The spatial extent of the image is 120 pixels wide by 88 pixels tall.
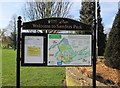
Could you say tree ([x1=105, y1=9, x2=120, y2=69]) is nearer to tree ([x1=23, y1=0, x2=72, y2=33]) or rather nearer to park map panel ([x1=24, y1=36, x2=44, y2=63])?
park map panel ([x1=24, y1=36, x2=44, y2=63])

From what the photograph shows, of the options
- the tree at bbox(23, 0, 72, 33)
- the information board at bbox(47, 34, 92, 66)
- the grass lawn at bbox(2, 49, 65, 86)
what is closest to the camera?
the information board at bbox(47, 34, 92, 66)

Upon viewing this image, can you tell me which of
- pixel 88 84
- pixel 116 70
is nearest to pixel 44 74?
pixel 88 84

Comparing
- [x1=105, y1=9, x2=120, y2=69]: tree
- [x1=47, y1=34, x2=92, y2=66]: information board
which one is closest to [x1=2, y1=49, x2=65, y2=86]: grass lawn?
[x1=105, y1=9, x2=120, y2=69]: tree

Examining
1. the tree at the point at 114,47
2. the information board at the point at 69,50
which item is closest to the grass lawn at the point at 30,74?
the tree at the point at 114,47

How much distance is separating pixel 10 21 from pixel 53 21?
2818 mm

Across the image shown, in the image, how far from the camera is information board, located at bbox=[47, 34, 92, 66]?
5910 mm

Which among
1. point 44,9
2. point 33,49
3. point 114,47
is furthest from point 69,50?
point 44,9

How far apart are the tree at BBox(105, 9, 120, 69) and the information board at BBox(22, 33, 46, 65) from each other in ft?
7.16

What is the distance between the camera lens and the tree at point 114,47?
22.8 feet

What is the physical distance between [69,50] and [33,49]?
845 millimetres

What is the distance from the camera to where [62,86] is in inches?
297

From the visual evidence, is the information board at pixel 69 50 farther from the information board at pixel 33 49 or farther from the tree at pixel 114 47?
the tree at pixel 114 47

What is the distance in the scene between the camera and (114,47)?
7.02 meters

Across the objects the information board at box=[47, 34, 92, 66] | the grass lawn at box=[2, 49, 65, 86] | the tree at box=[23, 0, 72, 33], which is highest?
the tree at box=[23, 0, 72, 33]
